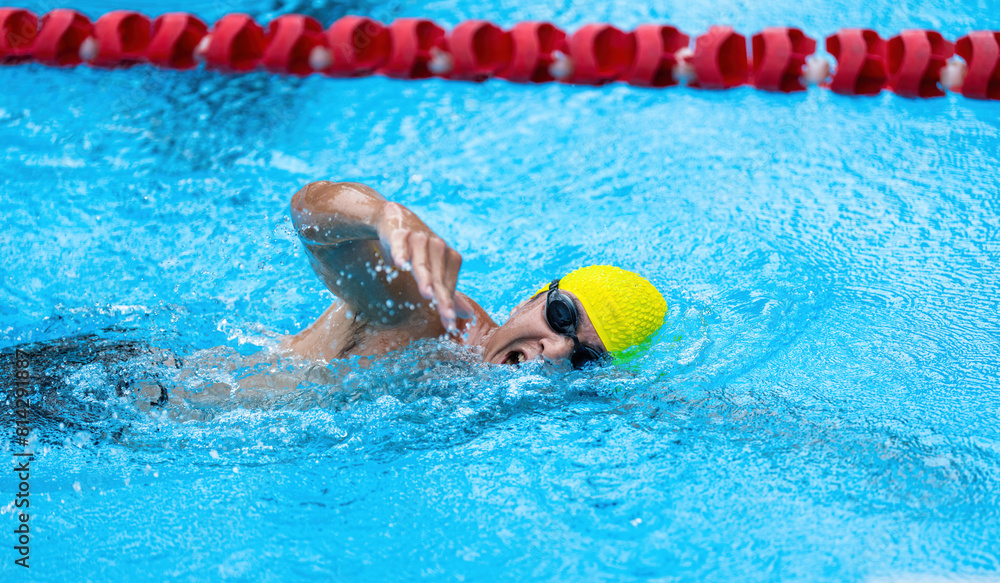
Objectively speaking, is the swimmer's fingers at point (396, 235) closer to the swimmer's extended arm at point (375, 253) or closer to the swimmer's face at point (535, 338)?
the swimmer's extended arm at point (375, 253)

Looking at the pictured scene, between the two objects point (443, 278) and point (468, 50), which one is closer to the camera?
point (443, 278)

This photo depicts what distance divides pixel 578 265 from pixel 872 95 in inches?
85.9

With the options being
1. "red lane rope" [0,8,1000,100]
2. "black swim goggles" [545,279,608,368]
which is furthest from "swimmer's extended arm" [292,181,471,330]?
"red lane rope" [0,8,1000,100]

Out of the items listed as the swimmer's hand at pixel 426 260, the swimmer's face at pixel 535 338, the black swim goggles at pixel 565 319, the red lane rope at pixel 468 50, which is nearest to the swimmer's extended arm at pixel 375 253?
the swimmer's hand at pixel 426 260

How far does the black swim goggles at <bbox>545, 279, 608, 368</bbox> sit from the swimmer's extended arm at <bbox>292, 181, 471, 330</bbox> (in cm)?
36

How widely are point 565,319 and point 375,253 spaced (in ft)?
2.02

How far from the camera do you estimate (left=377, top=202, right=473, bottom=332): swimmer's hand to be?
5.42 ft

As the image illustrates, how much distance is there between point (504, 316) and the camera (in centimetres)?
336

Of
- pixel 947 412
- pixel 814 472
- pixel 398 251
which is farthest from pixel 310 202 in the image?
pixel 947 412

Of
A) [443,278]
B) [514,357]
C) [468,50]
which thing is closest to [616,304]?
[514,357]

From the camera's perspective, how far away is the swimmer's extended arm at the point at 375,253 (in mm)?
1722

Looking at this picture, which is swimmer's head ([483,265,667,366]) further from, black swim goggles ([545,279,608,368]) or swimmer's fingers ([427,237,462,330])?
swimmer's fingers ([427,237,462,330])

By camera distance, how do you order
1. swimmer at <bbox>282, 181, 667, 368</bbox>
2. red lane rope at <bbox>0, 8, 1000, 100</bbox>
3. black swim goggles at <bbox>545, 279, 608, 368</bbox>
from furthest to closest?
1. red lane rope at <bbox>0, 8, 1000, 100</bbox>
2. black swim goggles at <bbox>545, 279, 608, 368</bbox>
3. swimmer at <bbox>282, 181, 667, 368</bbox>

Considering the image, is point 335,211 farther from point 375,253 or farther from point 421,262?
point 421,262
